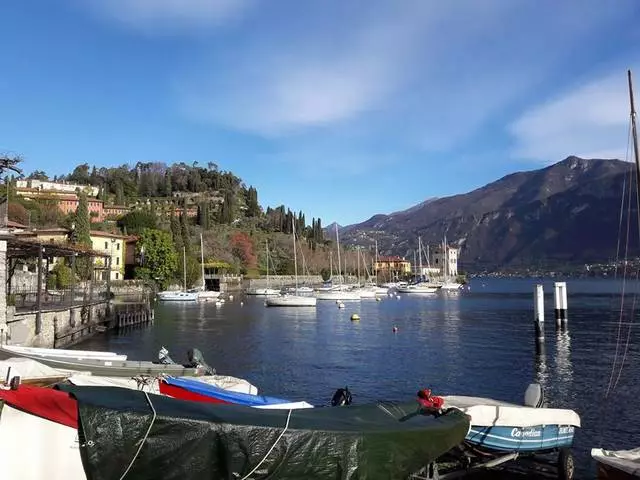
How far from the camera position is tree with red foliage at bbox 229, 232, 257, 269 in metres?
153

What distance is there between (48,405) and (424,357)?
3042 centimetres

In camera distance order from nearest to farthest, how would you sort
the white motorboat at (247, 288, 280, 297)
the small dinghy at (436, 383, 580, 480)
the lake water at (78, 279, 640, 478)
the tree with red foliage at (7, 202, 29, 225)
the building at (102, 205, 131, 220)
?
the small dinghy at (436, 383, 580, 480), the lake water at (78, 279, 640, 478), the tree with red foliage at (7, 202, 29, 225), the white motorboat at (247, 288, 280, 297), the building at (102, 205, 131, 220)

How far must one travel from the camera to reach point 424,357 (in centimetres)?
3681

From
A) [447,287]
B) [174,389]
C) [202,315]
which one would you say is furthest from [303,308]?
[447,287]

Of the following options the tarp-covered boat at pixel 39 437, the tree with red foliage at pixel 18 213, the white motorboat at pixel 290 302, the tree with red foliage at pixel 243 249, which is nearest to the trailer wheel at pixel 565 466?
the tarp-covered boat at pixel 39 437

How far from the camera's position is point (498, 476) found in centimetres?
1435

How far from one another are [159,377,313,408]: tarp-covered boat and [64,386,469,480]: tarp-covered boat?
4.91m

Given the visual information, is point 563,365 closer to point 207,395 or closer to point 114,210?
point 207,395

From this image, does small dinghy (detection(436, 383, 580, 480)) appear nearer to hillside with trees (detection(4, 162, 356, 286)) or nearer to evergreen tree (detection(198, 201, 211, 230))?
hillside with trees (detection(4, 162, 356, 286))

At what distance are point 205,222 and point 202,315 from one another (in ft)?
306

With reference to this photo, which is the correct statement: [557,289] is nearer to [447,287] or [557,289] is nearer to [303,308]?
[303,308]

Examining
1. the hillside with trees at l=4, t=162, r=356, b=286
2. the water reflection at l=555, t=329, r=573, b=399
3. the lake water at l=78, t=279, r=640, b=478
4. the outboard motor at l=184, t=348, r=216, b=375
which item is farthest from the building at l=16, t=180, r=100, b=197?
the outboard motor at l=184, t=348, r=216, b=375

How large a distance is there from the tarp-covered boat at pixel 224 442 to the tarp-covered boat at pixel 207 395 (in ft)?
16.1

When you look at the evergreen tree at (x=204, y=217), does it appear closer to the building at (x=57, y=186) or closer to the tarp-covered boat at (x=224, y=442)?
the building at (x=57, y=186)
